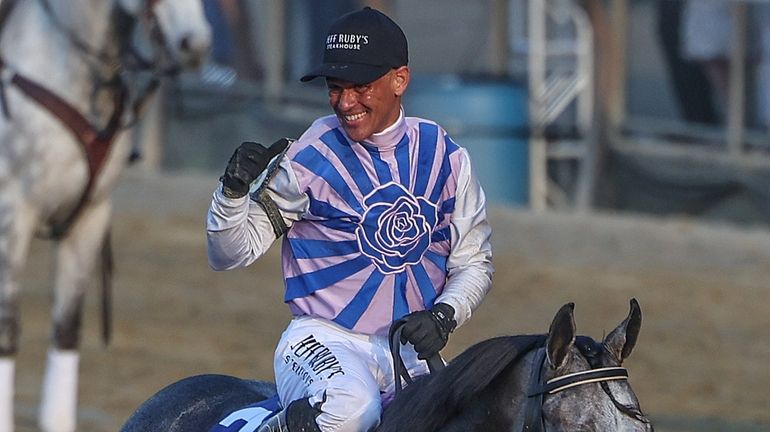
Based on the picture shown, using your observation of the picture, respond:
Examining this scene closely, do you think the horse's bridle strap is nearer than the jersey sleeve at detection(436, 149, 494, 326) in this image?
Yes

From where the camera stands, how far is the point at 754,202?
11750 millimetres

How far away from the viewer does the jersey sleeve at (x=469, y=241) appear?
3.75 meters

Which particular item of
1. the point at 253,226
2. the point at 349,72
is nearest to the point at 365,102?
the point at 349,72

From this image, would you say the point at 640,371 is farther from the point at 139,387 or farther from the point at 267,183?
the point at 267,183

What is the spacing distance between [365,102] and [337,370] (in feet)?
1.93

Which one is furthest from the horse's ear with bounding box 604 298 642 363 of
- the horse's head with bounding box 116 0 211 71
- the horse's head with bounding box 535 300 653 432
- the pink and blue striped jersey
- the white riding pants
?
the horse's head with bounding box 116 0 211 71

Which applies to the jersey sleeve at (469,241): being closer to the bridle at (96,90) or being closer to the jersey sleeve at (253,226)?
the jersey sleeve at (253,226)

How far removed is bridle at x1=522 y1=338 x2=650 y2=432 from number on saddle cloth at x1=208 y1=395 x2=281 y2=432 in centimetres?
79

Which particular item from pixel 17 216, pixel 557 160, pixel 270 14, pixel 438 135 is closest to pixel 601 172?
pixel 557 160

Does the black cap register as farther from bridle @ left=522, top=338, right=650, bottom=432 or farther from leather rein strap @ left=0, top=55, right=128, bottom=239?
leather rein strap @ left=0, top=55, right=128, bottom=239

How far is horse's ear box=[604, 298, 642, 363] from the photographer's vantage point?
3.11 meters

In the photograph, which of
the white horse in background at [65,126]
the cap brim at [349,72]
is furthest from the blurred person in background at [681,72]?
the cap brim at [349,72]

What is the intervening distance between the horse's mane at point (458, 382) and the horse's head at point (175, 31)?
4.08 meters

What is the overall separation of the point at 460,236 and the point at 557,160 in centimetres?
923
